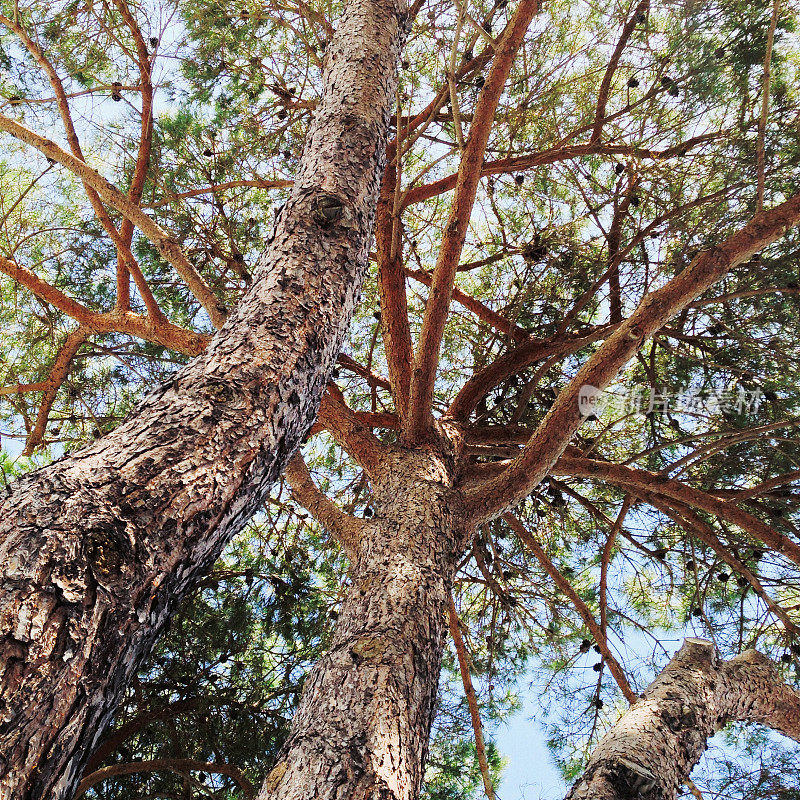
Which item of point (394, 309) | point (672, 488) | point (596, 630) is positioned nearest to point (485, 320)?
point (394, 309)

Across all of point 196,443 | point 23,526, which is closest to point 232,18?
point 196,443

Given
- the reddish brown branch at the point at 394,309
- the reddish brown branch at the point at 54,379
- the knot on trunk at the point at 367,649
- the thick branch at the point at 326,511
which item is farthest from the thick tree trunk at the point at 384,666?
the reddish brown branch at the point at 54,379

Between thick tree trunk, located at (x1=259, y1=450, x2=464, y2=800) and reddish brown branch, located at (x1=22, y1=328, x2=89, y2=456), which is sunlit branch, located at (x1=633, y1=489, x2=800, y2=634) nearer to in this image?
thick tree trunk, located at (x1=259, y1=450, x2=464, y2=800)

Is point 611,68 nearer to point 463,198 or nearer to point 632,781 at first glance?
point 463,198

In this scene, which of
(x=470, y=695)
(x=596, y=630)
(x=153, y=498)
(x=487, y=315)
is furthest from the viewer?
(x=487, y=315)

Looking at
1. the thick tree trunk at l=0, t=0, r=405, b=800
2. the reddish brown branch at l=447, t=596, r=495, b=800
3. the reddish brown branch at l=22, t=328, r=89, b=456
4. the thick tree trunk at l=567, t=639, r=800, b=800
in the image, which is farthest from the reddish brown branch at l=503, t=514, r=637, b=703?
the reddish brown branch at l=22, t=328, r=89, b=456

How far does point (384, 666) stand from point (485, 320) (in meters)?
2.25

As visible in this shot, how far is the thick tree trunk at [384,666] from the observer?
4.27 ft

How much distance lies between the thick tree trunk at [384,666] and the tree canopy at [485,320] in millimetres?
309

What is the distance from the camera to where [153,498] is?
0.99 meters

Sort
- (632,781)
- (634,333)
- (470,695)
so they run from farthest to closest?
1. (470,695)
2. (634,333)
3. (632,781)

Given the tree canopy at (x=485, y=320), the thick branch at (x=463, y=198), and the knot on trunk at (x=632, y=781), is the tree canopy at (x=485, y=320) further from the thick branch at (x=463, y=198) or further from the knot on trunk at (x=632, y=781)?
the knot on trunk at (x=632, y=781)

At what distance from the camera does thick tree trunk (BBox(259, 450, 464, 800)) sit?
1301 millimetres

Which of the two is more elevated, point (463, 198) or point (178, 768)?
point (463, 198)
